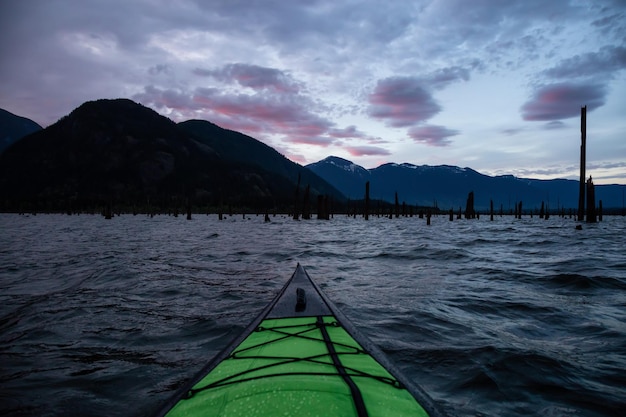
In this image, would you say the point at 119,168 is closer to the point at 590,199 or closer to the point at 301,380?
the point at 590,199

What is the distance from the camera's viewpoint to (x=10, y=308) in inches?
253

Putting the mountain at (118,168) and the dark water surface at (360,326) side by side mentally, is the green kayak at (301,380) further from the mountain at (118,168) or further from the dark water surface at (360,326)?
the mountain at (118,168)

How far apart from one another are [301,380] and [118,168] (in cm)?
15682

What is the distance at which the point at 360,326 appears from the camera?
5.59 m

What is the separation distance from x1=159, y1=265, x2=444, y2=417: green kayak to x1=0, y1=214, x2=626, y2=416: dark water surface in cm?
101

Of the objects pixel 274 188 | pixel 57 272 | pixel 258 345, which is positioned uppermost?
pixel 274 188

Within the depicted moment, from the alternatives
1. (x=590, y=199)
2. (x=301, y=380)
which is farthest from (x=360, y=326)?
(x=590, y=199)

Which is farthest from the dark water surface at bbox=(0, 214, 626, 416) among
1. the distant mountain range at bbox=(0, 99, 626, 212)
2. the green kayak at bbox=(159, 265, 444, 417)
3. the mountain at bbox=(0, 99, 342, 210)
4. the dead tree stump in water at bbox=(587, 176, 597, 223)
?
the mountain at bbox=(0, 99, 342, 210)

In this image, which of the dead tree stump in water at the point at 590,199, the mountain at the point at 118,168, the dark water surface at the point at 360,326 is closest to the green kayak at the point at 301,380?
the dark water surface at the point at 360,326

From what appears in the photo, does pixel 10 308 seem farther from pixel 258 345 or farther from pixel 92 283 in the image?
pixel 258 345

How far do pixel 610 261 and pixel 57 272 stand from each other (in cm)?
1724

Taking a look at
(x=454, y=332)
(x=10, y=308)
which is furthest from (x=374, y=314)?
(x=10, y=308)

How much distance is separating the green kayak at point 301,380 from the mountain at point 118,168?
118502mm

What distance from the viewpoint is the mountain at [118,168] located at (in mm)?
129875
